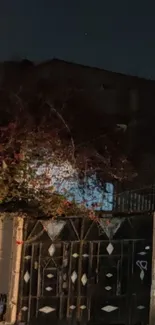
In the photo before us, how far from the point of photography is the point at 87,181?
9.14 meters

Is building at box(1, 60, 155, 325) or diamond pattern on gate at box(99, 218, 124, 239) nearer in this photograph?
building at box(1, 60, 155, 325)

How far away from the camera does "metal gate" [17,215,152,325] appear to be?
844cm

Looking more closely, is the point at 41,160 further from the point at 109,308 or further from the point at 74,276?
the point at 109,308

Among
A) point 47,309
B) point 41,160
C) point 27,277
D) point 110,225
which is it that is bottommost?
point 47,309

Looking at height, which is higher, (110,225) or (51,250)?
(110,225)

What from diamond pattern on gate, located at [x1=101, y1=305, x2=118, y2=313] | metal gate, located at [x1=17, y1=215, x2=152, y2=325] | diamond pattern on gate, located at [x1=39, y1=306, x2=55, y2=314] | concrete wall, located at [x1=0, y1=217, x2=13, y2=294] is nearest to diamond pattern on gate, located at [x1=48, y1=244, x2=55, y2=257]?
metal gate, located at [x1=17, y1=215, x2=152, y2=325]

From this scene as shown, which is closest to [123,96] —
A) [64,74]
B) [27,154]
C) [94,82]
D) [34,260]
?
[94,82]

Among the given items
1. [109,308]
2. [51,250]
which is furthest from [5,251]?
[109,308]

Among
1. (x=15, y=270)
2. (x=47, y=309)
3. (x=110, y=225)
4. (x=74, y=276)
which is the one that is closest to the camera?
(x=15, y=270)

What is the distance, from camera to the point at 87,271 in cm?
859

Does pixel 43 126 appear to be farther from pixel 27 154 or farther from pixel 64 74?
pixel 64 74

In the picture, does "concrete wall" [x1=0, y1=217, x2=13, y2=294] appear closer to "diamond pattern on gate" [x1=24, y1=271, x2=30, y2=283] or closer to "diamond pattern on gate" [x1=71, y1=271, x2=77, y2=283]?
"diamond pattern on gate" [x1=24, y1=271, x2=30, y2=283]

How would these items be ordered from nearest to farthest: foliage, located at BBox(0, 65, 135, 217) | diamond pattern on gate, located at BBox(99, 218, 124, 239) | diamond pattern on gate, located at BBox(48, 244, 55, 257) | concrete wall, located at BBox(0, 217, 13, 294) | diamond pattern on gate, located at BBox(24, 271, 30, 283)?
1. foliage, located at BBox(0, 65, 135, 217)
2. concrete wall, located at BBox(0, 217, 13, 294)
3. diamond pattern on gate, located at BBox(24, 271, 30, 283)
4. diamond pattern on gate, located at BBox(48, 244, 55, 257)
5. diamond pattern on gate, located at BBox(99, 218, 124, 239)

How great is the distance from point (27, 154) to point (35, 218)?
1.14m
